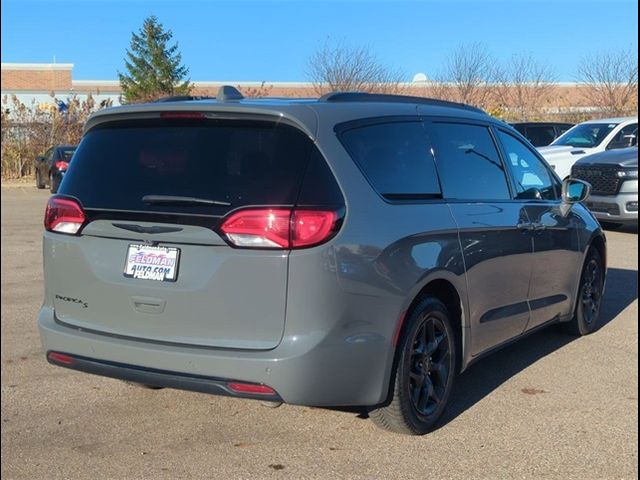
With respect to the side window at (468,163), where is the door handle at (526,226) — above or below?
below

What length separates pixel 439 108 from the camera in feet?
16.7

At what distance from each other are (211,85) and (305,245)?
159 feet

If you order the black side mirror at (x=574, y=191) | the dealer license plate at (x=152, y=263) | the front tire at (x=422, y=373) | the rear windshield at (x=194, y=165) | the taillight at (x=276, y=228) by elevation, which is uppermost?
the rear windshield at (x=194, y=165)

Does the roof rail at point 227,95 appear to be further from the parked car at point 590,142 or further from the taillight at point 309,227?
the parked car at point 590,142

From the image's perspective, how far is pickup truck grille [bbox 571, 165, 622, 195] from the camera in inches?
528

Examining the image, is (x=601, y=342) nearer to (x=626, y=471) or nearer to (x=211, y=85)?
(x=626, y=471)

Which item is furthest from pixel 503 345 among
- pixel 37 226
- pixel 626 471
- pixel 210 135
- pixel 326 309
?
pixel 37 226

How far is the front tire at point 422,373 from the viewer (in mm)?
4160

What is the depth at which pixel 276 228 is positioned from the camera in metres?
3.66

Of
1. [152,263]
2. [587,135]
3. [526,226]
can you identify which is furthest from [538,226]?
[587,135]

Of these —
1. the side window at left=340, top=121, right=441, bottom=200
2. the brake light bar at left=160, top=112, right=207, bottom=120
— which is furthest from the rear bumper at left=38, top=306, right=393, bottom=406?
the brake light bar at left=160, top=112, right=207, bottom=120

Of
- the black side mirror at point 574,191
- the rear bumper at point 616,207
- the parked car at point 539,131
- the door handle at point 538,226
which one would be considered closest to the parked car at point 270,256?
the door handle at point 538,226

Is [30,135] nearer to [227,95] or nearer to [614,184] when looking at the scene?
[614,184]

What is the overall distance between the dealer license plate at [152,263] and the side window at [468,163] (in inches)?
70.3
